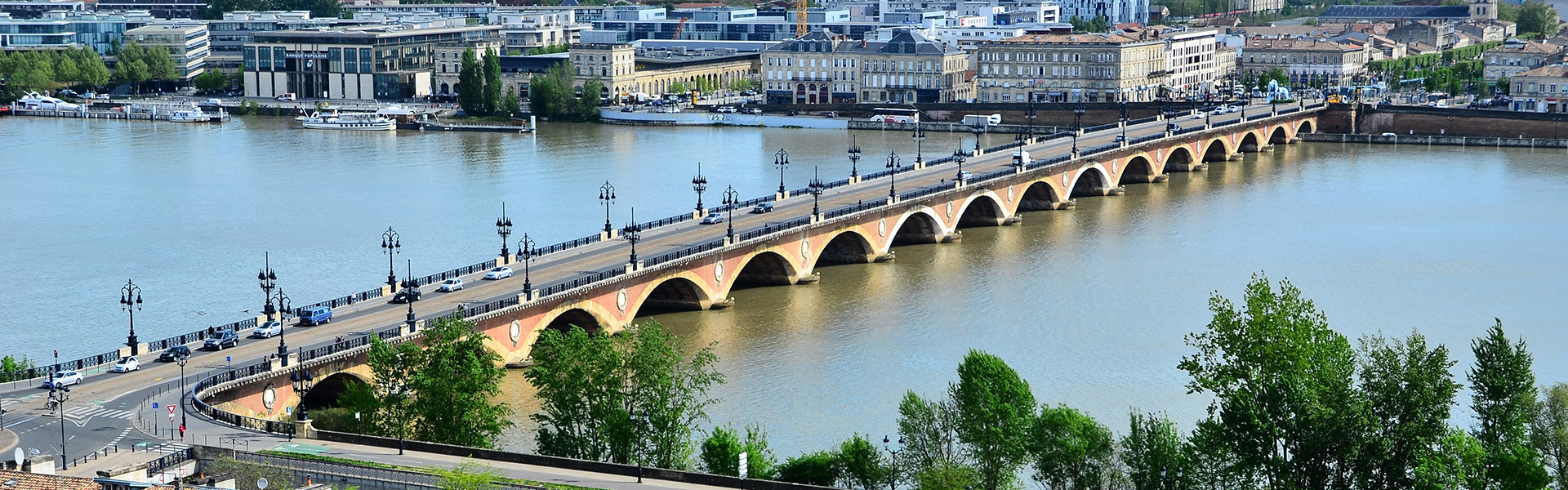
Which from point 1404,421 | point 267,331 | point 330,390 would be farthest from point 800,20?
point 1404,421

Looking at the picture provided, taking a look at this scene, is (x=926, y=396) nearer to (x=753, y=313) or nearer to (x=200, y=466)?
(x=753, y=313)

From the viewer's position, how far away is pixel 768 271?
2462 inches

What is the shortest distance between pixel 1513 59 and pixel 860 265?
252ft

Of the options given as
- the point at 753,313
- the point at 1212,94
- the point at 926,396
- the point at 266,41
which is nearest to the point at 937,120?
the point at 1212,94

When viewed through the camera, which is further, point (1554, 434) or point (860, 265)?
point (860, 265)

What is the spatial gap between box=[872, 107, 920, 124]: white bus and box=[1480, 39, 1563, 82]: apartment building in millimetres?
37170

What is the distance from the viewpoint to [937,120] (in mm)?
121562

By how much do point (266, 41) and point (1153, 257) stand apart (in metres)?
85.0

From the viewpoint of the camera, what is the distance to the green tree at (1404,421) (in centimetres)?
3309

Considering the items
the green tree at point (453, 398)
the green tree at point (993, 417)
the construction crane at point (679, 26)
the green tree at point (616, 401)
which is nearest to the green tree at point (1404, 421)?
the green tree at point (993, 417)

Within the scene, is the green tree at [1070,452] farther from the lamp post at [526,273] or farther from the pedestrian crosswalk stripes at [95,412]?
the lamp post at [526,273]

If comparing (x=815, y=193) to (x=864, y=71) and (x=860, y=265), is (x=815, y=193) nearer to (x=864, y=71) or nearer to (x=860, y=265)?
(x=860, y=265)

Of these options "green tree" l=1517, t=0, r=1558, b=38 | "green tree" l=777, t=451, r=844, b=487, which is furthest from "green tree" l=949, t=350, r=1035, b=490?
"green tree" l=1517, t=0, r=1558, b=38

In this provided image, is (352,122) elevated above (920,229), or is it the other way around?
(352,122)
